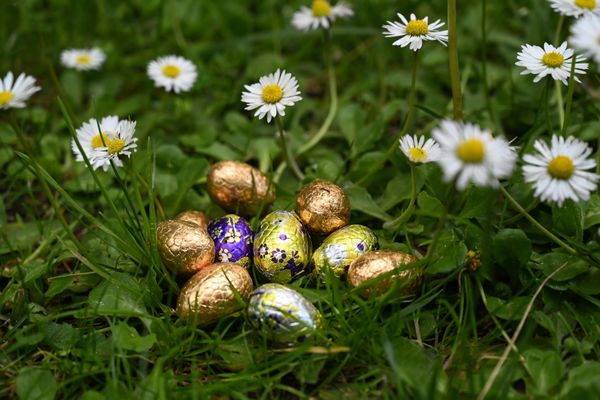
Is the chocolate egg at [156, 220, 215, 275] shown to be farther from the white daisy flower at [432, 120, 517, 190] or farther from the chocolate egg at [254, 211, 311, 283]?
the white daisy flower at [432, 120, 517, 190]

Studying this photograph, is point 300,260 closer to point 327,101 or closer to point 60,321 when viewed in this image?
point 60,321

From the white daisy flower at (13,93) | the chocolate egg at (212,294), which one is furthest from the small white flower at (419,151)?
the white daisy flower at (13,93)

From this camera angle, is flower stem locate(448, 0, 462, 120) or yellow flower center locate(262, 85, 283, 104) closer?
flower stem locate(448, 0, 462, 120)

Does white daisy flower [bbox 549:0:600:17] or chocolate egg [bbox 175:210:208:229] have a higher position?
white daisy flower [bbox 549:0:600:17]


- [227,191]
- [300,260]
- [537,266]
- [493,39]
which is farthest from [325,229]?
[493,39]

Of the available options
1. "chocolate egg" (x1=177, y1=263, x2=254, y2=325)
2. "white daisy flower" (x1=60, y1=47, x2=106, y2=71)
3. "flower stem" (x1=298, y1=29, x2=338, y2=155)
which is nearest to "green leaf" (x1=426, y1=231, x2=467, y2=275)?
"chocolate egg" (x1=177, y1=263, x2=254, y2=325)

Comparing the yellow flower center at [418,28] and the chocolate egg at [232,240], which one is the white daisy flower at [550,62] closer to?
the yellow flower center at [418,28]

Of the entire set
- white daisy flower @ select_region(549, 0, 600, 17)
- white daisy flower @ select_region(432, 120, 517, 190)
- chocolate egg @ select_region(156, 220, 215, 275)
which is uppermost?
white daisy flower @ select_region(549, 0, 600, 17)

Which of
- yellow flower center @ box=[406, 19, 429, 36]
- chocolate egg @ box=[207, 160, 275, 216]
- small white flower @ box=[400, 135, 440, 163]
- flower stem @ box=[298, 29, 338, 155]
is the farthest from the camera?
flower stem @ box=[298, 29, 338, 155]
